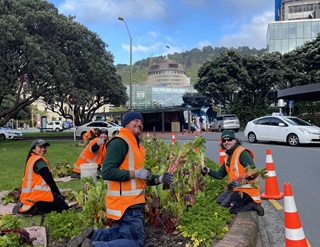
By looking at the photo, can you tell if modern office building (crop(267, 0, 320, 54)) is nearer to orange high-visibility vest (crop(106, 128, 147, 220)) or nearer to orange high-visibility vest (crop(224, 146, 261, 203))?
orange high-visibility vest (crop(224, 146, 261, 203))

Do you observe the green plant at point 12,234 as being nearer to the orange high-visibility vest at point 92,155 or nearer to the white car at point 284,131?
the orange high-visibility vest at point 92,155

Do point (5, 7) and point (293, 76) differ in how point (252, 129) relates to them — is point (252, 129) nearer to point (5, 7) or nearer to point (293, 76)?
point (5, 7)

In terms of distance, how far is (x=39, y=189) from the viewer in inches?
203

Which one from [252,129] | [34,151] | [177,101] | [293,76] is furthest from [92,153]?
[177,101]

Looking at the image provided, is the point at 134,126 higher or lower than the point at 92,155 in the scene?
higher

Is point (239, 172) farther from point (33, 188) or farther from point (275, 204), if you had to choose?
point (33, 188)

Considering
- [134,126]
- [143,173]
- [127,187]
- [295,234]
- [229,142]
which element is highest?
[134,126]

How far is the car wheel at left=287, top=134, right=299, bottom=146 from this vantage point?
642 inches

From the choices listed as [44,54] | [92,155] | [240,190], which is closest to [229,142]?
[240,190]

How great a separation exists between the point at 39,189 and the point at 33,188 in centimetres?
9

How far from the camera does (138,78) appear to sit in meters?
146

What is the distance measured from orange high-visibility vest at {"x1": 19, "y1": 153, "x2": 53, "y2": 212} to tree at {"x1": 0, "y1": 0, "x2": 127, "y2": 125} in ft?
50.0

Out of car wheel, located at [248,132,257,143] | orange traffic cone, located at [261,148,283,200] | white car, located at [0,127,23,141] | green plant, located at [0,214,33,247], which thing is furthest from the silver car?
green plant, located at [0,214,33,247]

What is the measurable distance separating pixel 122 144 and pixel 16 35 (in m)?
17.8
